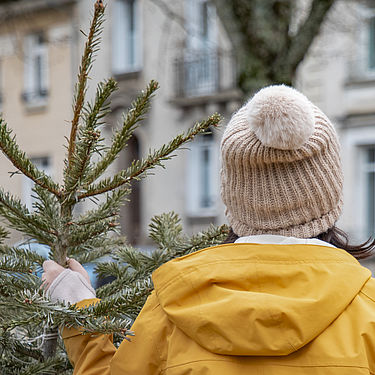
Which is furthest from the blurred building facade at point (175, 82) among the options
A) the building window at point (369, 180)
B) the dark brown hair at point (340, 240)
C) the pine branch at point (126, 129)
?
the pine branch at point (126, 129)

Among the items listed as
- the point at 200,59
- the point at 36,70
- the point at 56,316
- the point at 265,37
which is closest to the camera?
the point at 56,316

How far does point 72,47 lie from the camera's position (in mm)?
15523

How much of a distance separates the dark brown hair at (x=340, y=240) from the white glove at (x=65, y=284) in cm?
36

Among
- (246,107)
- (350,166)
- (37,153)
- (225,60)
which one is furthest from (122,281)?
(37,153)

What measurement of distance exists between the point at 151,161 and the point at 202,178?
1261 cm

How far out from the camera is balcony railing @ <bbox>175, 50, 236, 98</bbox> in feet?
45.2

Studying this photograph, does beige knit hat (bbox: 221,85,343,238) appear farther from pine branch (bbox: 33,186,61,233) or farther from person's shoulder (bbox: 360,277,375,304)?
pine branch (bbox: 33,186,61,233)

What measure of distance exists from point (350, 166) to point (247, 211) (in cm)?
1063

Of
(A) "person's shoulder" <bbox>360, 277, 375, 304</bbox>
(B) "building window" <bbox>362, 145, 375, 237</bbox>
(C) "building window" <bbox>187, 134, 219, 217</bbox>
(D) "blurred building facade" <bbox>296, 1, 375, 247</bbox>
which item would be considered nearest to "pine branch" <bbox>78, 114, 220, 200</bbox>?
(A) "person's shoulder" <bbox>360, 277, 375, 304</bbox>

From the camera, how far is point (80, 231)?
1686 mm

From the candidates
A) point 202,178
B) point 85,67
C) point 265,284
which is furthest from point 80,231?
point 202,178

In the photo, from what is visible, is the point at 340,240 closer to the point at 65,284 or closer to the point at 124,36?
the point at 65,284

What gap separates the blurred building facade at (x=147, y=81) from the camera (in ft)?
45.3

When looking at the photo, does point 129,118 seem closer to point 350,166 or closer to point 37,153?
point 350,166
